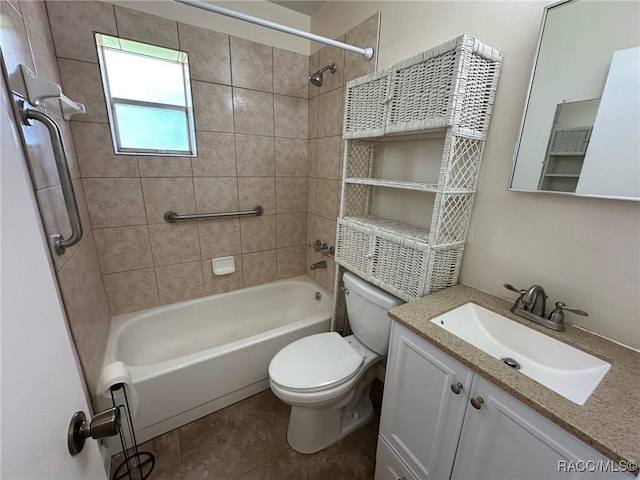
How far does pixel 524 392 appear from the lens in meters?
0.67

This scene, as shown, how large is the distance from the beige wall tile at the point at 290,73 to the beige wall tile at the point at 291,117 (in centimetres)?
5

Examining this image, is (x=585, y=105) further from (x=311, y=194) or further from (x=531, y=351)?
(x=311, y=194)

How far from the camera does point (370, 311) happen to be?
1387 millimetres

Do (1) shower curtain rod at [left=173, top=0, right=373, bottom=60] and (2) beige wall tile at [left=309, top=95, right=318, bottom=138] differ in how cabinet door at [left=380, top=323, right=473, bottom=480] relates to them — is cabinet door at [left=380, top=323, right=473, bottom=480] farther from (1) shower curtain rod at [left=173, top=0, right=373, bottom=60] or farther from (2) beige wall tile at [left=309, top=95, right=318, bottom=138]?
(2) beige wall tile at [left=309, top=95, right=318, bottom=138]

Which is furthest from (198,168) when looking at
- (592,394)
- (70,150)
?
(592,394)

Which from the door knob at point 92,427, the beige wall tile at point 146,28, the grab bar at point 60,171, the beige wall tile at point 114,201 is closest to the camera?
the door knob at point 92,427

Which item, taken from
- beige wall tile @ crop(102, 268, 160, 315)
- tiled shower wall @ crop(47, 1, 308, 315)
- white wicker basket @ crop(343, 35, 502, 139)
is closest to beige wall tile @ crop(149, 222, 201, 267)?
tiled shower wall @ crop(47, 1, 308, 315)

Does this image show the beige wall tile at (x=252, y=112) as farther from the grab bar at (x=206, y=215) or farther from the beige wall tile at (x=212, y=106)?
the grab bar at (x=206, y=215)

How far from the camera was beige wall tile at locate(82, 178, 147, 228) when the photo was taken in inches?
62.9

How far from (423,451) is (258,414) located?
1.00m

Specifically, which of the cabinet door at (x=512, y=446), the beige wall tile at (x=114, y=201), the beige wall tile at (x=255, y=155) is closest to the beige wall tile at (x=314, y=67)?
the beige wall tile at (x=255, y=155)

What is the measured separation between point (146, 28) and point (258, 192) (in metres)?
1.13

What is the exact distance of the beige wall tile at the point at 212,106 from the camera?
5.72 ft

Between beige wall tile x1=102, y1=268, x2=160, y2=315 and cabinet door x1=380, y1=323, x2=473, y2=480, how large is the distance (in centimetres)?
168
